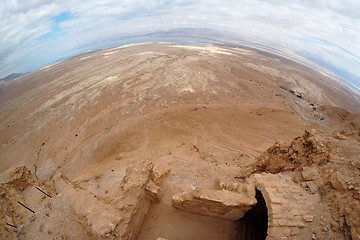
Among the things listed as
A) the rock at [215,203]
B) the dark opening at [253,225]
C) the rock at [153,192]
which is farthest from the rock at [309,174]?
the rock at [153,192]

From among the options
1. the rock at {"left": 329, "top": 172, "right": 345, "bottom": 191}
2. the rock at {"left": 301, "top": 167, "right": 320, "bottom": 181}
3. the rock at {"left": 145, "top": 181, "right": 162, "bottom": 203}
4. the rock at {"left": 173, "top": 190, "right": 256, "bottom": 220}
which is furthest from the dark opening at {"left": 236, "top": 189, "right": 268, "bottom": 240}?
the rock at {"left": 145, "top": 181, "right": 162, "bottom": 203}

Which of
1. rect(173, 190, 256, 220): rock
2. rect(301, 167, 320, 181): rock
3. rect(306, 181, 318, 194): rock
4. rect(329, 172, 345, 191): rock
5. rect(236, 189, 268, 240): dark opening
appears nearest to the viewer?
rect(329, 172, 345, 191): rock

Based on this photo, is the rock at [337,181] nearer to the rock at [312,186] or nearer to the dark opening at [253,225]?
the rock at [312,186]

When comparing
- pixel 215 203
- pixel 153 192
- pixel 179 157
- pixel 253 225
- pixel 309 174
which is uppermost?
pixel 309 174

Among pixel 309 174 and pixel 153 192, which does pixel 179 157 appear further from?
pixel 309 174

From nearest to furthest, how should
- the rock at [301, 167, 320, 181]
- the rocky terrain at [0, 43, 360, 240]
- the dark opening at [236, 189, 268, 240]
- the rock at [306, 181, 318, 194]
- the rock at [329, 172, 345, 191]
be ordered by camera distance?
the rock at [329, 172, 345, 191], the rocky terrain at [0, 43, 360, 240], the rock at [306, 181, 318, 194], the rock at [301, 167, 320, 181], the dark opening at [236, 189, 268, 240]

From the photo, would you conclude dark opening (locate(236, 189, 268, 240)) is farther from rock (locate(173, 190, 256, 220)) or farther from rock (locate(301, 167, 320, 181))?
rock (locate(301, 167, 320, 181))

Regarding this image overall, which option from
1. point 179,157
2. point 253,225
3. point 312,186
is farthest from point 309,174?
point 179,157
